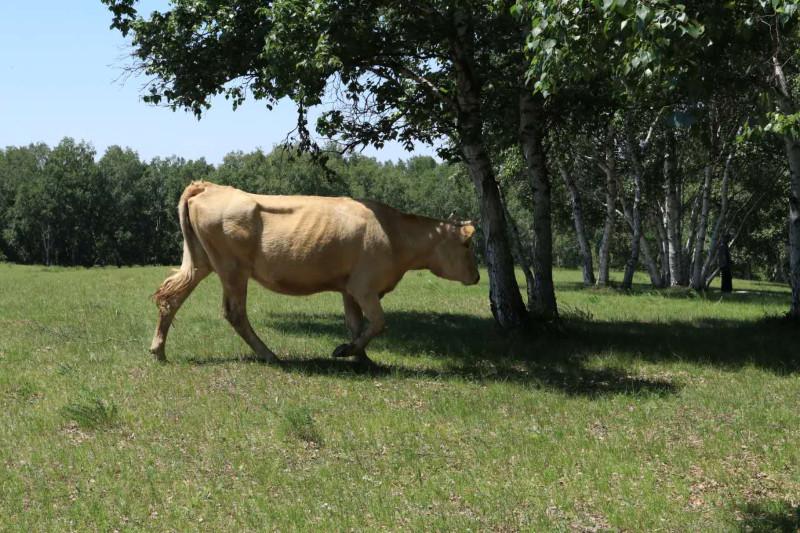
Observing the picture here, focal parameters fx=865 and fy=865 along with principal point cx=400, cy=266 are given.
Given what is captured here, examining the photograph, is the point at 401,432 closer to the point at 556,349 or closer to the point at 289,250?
the point at 289,250

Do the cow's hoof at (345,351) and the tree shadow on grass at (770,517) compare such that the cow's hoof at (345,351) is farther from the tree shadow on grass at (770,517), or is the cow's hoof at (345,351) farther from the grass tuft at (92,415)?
the tree shadow on grass at (770,517)

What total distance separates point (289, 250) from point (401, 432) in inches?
159

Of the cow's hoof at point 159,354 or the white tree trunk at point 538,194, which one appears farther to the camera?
the white tree trunk at point 538,194

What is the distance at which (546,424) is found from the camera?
9.52m

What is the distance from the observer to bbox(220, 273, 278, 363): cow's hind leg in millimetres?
12555

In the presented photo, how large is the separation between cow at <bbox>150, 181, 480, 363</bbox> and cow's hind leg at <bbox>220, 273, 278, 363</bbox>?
15mm

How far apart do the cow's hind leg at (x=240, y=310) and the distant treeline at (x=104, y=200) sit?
268 ft

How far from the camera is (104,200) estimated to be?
102 meters

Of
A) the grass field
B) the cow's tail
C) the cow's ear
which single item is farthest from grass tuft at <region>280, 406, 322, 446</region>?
the cow's ear

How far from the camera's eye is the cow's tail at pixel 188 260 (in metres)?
12.6

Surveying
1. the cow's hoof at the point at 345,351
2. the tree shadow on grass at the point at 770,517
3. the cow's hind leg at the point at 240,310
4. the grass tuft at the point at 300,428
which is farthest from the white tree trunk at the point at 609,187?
the tree shadow on grass at the point at 770,517

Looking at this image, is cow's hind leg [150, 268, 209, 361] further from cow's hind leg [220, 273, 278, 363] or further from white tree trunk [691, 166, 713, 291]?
white tree trunk [691, 166, 713, 291]

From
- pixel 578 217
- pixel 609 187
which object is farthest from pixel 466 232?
pixel 578 217

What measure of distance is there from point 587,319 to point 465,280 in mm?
7226
